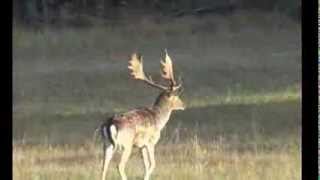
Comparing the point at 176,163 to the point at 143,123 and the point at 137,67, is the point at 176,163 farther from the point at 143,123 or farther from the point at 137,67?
the point at 137,67

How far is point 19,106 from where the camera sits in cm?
636

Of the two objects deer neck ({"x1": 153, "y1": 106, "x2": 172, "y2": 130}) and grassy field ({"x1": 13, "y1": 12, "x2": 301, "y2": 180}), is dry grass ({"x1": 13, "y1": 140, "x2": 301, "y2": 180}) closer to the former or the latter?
grassy field ({"x1": 13, "y1": 12, "x2": 301, "y2": 180})

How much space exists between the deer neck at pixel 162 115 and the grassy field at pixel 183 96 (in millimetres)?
31

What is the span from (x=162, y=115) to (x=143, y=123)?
0.12m

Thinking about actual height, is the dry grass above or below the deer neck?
below

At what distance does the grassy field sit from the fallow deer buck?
4 centimetres

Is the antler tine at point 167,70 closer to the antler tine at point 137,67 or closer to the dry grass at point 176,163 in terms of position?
the antler tine at point 137,67

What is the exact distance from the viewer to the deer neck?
6.51m

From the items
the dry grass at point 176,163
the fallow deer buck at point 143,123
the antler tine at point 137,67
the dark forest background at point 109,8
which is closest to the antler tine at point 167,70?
the fallow deer buck at point 143,123

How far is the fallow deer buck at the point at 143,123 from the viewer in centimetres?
645

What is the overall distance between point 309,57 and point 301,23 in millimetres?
205

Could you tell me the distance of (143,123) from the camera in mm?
6508

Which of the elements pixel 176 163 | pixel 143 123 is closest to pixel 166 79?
pixel 143 123

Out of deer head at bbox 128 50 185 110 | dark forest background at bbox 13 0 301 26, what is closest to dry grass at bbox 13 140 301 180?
deer head at bbox 128 50 185 110
